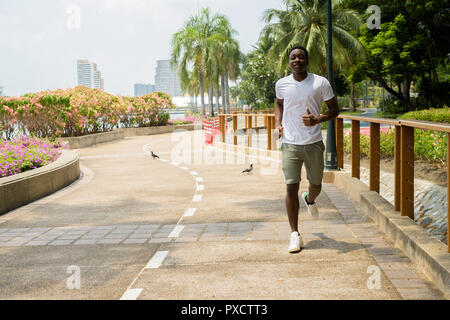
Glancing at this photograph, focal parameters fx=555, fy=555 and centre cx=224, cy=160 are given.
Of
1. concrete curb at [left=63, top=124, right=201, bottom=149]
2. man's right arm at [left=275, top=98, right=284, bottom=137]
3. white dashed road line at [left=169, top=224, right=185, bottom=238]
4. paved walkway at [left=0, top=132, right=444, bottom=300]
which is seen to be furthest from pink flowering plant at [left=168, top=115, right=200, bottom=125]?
man's right arm at [left=275, top=98, right=284, bottom=137]

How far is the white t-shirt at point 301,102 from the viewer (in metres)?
5.32

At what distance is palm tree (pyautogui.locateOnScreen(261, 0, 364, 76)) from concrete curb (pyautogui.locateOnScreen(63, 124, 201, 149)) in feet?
38.4

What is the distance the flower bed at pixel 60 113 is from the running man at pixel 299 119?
50.0 feet

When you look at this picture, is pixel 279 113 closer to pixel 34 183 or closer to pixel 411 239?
pixel 411 239

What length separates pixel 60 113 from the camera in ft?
81.0

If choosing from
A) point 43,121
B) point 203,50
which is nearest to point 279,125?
point 43,121

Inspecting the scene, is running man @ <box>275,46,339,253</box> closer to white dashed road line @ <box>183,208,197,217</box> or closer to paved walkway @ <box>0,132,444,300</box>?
paved walkway @ <box>0,132,444,300</box>

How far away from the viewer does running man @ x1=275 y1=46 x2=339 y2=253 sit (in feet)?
17.5

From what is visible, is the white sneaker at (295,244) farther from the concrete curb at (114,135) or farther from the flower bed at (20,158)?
the concrete curb at (114,135)

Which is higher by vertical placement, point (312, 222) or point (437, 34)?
point (437, 34)

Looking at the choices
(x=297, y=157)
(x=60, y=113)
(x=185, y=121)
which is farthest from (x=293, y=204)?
(x=185, y=121)
